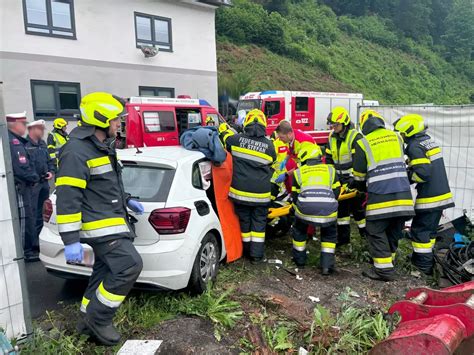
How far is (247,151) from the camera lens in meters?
4.99

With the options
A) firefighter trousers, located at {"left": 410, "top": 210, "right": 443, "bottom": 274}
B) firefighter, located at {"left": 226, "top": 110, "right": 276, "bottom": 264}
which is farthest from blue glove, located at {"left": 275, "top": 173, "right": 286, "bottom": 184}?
firefighter trousers, located at {"left": 410, "top": 210, "right": 443, "bottom": 274}

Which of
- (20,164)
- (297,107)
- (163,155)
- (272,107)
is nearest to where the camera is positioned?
(163,155)

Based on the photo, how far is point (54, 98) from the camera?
1370 centimetres

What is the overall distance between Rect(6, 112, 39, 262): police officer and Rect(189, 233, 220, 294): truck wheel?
8.50 ft

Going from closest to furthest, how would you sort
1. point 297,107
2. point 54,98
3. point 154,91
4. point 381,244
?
point 381,244 < point 54,98 < point 154,91 < point 297,107

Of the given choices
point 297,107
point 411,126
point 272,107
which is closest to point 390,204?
point 411,126

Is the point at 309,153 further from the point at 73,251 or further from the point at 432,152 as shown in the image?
the point at 73,251

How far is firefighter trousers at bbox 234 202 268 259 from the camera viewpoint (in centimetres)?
504

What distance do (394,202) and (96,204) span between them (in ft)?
10.6

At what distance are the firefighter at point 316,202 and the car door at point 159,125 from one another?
6.13 meters

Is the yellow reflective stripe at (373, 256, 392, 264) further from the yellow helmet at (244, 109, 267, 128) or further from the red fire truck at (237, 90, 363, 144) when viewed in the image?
the red fire truck at (237, 90, 363, 144)

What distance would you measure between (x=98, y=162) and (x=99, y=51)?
13.1 m

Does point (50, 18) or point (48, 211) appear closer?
point (48, 211)

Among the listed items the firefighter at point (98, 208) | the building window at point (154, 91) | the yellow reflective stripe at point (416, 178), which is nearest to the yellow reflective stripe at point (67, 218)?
the firefighter at point (98, 208)
